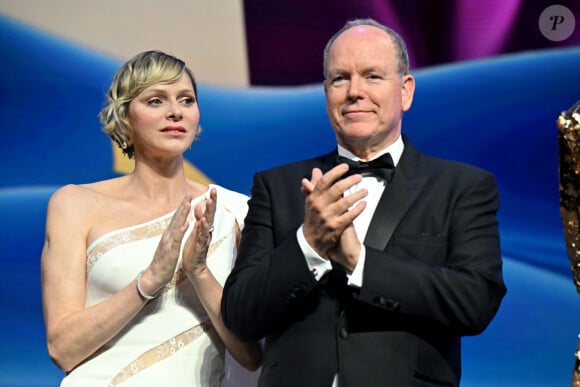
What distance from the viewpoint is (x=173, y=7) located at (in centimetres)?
437

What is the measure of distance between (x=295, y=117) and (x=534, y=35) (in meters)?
1.07

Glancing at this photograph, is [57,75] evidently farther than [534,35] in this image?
Yes

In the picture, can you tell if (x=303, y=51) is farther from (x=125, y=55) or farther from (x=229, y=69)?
(x=125, y=55)

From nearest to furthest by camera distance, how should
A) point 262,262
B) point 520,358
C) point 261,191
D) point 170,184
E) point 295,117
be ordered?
point 262,262, point 261,191, point 170,184, point 520,358, point 295,117

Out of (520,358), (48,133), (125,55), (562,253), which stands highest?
(125,55)

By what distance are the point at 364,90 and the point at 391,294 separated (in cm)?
58

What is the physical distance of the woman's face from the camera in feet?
9.91

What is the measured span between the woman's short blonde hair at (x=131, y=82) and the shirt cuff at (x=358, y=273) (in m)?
1.01

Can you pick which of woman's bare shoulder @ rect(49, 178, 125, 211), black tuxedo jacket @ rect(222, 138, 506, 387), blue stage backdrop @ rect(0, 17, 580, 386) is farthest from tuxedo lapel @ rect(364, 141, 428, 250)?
blue stage backdrop @ rect(0, 17, 580, 386)

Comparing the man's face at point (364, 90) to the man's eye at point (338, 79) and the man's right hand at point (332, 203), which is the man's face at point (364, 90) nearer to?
the man's eye at point (338, 79)

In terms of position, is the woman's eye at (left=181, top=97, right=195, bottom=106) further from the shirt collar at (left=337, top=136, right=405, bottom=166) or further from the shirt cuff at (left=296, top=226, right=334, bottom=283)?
the shirt cuff at (left=296, top=226, right=334, bottom=283)

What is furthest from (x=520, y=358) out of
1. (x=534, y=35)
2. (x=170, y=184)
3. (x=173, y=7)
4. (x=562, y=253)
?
(x=173, y=7)

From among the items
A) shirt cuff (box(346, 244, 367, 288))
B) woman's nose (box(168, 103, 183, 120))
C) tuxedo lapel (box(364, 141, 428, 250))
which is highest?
woman's nose (box(168, 103, 183, 120))

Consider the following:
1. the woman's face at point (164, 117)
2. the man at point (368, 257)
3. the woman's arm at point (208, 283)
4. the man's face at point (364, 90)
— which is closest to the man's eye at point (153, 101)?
the woman's face at point (164, 117)
